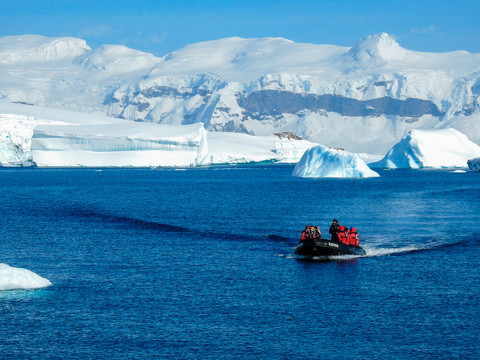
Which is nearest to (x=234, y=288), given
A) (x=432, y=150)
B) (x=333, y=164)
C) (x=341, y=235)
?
(x=341, y=235)

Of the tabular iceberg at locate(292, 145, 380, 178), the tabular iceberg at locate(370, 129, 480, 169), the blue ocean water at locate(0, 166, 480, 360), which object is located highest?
the tabular iceberg at locate(370, 129, 480, 169)

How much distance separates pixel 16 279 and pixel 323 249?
13.3 meters

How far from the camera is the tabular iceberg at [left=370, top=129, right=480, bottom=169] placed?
11725cm

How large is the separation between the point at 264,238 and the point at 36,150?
77331 mm

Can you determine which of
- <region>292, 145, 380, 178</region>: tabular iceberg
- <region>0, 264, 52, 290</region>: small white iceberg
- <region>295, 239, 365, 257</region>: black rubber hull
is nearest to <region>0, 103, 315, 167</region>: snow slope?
<region>292, 145, 380, 178</region>: tabular iceberg

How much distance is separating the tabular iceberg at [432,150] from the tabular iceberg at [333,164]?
25198mm

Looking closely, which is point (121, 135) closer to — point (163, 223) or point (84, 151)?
point (84, 151)

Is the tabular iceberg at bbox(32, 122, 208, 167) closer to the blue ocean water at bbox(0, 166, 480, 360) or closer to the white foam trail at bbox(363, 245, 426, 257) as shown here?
the blue ocean water at bbox(0, 166, 480, 360)

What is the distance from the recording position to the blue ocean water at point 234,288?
20.2 metres

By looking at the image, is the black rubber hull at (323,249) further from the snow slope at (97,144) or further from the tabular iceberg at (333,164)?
the snow slope at (97,144)

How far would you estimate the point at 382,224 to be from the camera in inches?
1777

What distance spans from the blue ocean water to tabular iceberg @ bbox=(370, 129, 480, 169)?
218 feet

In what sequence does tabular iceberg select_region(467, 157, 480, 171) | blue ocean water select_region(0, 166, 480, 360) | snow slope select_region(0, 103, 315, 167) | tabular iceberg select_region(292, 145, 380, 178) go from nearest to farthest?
blue ocean water select_region(0, 166, 480, 360) < tabular iceberg select_region(292, 145, 380, 178) < tabular iceberg select_region(467, 157, 480, 171) < snow slope select_region(0, 103, 315, 167)

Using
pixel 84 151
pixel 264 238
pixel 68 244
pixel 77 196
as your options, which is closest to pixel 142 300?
pixel 68 244
